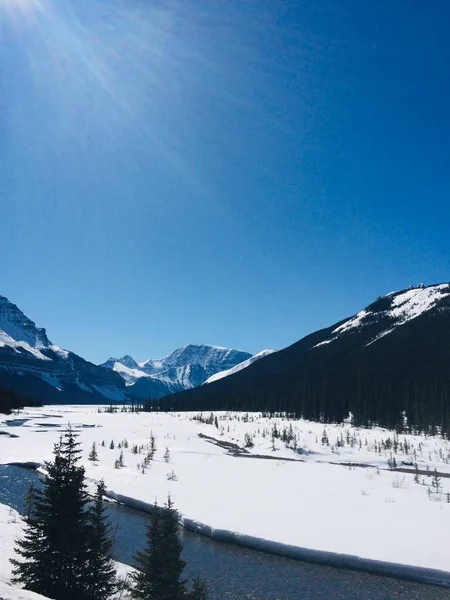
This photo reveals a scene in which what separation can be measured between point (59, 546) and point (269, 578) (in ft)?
22.6

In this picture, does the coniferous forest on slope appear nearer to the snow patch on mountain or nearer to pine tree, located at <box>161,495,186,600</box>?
the snow patch on mountain

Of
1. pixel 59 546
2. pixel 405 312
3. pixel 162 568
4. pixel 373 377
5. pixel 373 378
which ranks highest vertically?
pixel 405 312

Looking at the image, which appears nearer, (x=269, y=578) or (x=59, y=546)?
(x=59, y=546)

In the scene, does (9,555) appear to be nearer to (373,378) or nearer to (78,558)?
(78,558)

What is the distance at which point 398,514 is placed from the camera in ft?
58.3

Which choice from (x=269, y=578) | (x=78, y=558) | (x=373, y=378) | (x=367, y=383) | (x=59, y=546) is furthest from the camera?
(x=373, y=378)

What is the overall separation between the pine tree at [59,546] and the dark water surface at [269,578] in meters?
4.40

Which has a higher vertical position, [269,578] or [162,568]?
[162,568]

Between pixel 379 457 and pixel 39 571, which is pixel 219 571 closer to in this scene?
pixel 39 571

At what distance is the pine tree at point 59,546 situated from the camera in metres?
9.09

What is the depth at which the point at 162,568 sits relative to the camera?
29.2 feet

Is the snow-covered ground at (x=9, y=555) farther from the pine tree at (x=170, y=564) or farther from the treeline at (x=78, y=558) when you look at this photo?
the pine tree at (x=170, y=564)

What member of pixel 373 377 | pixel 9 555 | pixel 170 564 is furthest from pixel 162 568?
pixel 373 377

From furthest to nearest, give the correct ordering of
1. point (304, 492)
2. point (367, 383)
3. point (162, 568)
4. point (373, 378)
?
point (373, 378), point (367, 383), point (304, 492), point (162, 568)
